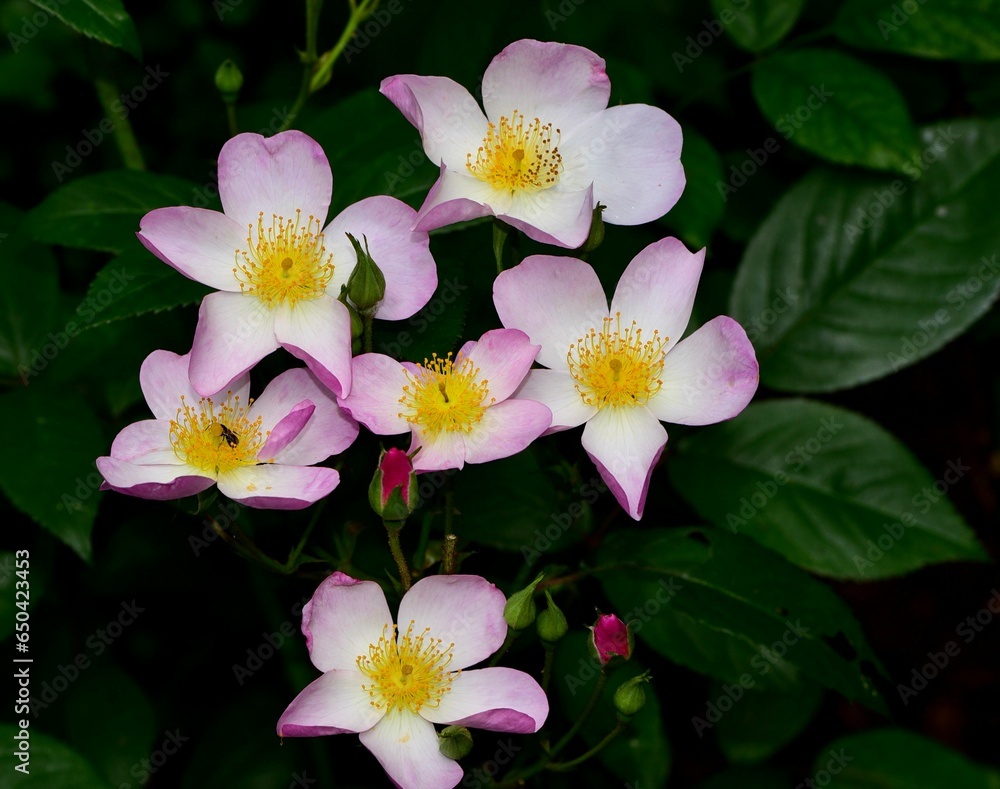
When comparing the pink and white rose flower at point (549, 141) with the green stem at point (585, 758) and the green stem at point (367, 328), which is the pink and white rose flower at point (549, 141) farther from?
the green stem at point (585, 758)

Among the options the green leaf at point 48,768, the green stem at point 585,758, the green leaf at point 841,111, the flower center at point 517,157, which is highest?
the green leaf at point 841,111

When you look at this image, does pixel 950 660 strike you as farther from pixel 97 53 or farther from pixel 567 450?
pixel 97 53

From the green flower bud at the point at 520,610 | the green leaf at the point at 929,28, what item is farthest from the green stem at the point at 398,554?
the green leaf at the point at 929,28

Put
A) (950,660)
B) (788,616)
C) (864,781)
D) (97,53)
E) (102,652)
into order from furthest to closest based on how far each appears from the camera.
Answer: (950,660) → (864,781) → (102,652) → (97,53) → (788,616)

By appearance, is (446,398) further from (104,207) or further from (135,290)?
(104,207)

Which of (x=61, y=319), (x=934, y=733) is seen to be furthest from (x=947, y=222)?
(x=61, y=319)

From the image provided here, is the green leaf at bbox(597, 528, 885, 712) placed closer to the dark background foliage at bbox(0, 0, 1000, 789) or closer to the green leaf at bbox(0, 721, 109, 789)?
the dark background foliage at bbox(0, 0, 1000, 789)
